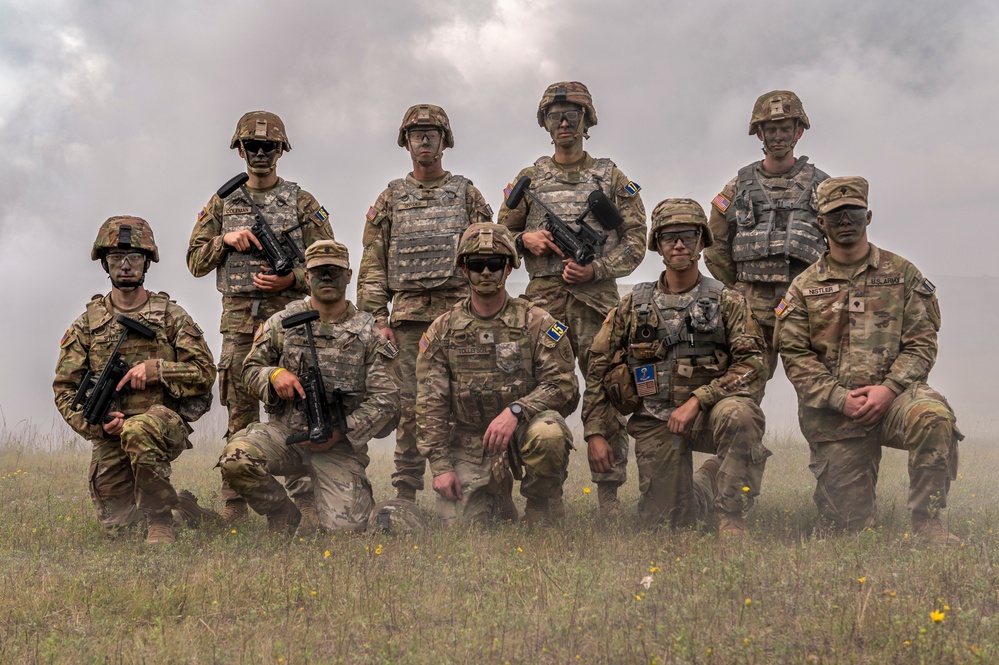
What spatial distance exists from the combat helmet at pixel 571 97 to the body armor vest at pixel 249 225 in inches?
94.2

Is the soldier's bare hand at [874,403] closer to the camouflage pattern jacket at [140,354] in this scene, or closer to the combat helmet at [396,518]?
the combat helmet at [396,518]

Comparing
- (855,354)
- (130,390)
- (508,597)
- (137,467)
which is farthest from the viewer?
(130,390)

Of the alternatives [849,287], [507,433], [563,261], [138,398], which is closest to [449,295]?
[563,261]

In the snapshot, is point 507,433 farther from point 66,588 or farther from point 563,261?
point 66,588

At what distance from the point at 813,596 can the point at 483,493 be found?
291cm

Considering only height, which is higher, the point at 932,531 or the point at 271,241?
the point at 271,241

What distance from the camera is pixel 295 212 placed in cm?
859

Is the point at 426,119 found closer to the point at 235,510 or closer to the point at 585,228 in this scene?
the point at 585,228

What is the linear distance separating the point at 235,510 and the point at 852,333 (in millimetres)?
5175

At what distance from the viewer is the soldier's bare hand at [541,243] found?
8266mm

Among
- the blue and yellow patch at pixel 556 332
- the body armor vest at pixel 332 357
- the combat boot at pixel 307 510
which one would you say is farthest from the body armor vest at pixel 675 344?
the combat boot at pixel 307 510

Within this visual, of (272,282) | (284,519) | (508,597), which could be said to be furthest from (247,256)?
(508,597)

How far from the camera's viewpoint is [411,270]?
28.3 feet

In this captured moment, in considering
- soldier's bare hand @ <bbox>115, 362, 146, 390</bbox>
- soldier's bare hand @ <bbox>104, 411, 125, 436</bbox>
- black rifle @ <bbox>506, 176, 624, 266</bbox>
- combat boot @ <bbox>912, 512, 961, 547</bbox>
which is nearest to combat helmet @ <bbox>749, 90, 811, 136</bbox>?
black rifle @ <bbox>506, 176, 624, 266</bbox>
